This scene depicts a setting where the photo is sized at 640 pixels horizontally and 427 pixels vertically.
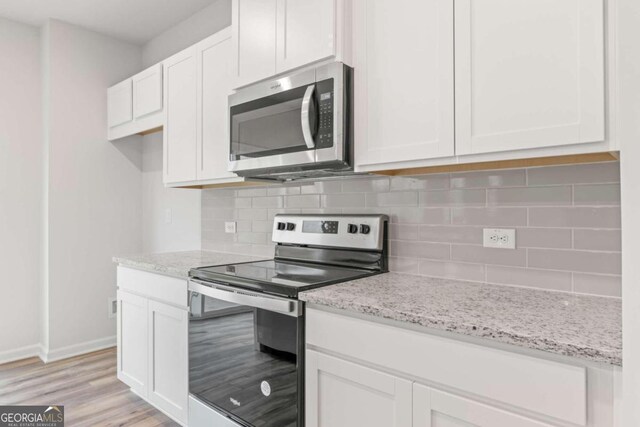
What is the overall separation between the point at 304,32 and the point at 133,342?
2.04 m

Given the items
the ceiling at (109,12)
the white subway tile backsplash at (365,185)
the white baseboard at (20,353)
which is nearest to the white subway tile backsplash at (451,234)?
the white subway tile backsplash at (365,185)

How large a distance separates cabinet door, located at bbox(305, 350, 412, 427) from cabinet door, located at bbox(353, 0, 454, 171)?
791mm

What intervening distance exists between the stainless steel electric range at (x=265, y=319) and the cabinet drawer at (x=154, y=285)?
0.35ft

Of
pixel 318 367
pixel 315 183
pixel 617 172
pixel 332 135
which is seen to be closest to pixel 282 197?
pixel 315 183

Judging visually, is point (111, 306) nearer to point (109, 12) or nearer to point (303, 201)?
point (303, 201)

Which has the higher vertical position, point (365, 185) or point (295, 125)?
point (295, 125)

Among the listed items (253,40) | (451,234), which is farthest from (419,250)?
(253,40)

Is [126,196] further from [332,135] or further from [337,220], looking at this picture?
[332,135]

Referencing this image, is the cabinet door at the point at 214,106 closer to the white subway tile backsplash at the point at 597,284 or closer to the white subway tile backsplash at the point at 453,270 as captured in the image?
the white subway tile backsplash at the point at 453,270

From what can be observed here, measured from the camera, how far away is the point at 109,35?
137 inches

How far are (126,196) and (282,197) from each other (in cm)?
193

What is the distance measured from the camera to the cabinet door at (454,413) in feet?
3.40

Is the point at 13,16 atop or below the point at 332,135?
atop

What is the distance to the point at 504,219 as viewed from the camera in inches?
62.8
